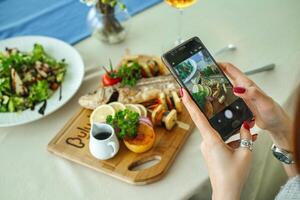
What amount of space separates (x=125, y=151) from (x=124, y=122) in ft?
0.24

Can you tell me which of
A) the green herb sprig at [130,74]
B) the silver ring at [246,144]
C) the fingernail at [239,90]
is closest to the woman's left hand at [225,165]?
the silver ring at [246,144]

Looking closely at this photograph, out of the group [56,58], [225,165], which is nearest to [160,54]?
[56,58]

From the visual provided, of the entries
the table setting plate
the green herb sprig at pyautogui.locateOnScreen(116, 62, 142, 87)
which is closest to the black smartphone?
the green herb sprig at pyautogui.locateOnScreen(116, 62, 142, 87)

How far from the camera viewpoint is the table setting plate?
1.00 metres

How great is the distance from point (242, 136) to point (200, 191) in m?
0.20

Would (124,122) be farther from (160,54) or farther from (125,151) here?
(160,54)

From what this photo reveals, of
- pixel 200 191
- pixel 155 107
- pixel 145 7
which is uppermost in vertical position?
pixel 145 7

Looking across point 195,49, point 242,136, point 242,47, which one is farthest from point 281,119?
point 242,47

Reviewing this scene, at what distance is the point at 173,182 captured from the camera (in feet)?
2.79

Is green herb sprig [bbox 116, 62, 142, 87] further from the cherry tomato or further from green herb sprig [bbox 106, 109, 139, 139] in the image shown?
green herb sprig [bbox 106, 109, 139, 139]

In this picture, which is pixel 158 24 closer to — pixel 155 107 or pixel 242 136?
pixel 155 107

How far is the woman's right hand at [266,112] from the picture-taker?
2.70 ft

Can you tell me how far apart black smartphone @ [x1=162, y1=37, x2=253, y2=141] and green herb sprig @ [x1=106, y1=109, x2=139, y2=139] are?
0.16m

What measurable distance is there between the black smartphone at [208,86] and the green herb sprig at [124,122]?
0.16 meters
